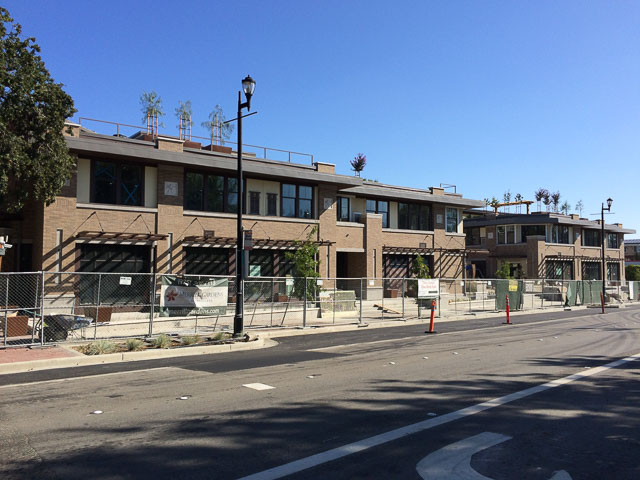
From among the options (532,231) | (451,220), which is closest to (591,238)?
(532,231)

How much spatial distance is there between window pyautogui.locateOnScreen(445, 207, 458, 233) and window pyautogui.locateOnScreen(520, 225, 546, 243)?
59.5ft

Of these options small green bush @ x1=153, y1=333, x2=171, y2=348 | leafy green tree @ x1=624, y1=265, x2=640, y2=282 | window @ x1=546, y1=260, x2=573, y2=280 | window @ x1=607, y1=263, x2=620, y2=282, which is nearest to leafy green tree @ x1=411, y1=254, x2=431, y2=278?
small green bush @ x1=153, y1=333, x2=171, y2=348

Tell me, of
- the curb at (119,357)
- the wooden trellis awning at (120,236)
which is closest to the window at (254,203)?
the wooden trellis awning at (120,236)

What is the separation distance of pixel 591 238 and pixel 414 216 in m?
33.2

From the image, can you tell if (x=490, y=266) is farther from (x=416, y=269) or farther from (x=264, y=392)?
(x=264, y=392)

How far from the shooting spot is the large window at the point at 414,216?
3816cm

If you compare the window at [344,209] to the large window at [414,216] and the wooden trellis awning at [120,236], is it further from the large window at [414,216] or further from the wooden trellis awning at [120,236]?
the wooden trellis awning at [120,236]

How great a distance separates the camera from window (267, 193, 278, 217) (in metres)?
30.0

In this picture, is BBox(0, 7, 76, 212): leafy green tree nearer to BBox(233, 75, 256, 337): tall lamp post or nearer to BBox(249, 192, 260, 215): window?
BBox(233, 75, 256, 337): tall lamp post

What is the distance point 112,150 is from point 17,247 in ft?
21.4

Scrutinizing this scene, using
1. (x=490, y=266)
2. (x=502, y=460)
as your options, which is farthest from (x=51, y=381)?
(x=490, y=266)

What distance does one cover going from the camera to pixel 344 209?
3494 cm

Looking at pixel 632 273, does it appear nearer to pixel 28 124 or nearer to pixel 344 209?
pixel 344 209

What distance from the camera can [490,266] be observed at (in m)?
58.0
